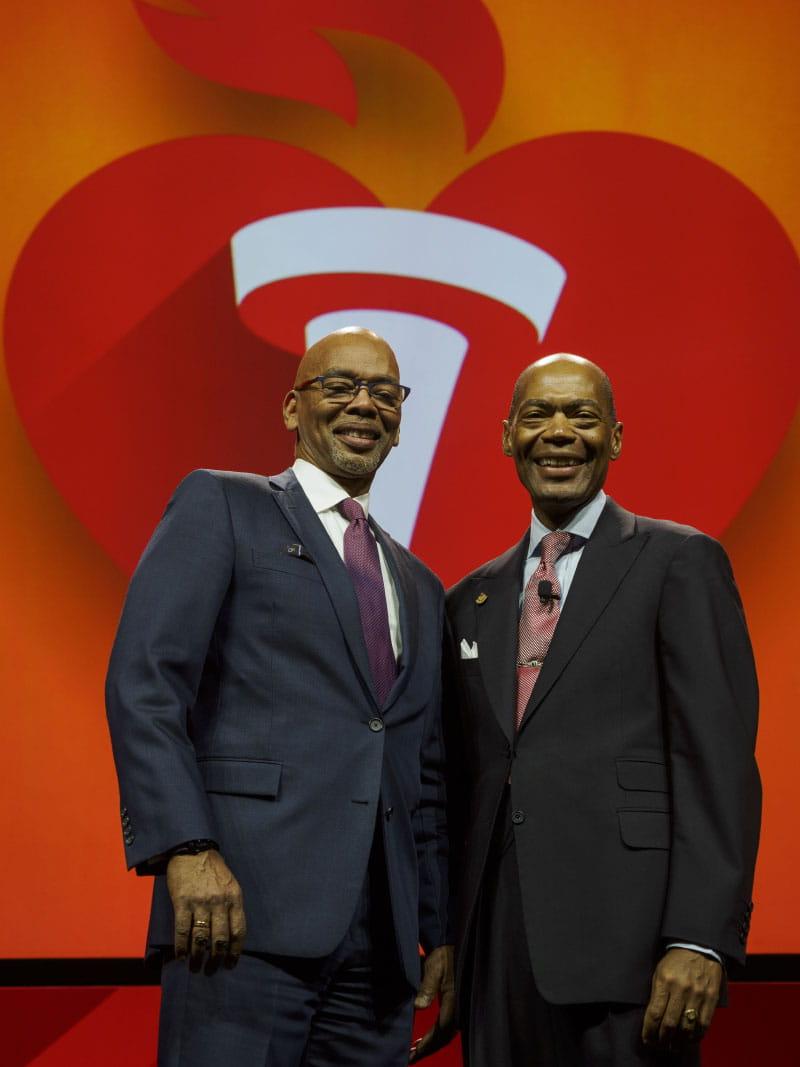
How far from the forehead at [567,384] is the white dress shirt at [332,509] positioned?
461mm

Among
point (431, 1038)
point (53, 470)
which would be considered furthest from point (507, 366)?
point (431, 1038)

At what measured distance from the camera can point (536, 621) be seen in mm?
2402

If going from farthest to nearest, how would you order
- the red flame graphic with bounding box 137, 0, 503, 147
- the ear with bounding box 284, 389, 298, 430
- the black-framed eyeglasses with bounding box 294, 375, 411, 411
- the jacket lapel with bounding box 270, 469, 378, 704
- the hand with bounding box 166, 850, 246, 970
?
the red flame graphic with bounding box 137, 0, 503, 147, the ear with bounding box 284, 389, 298, 430, the black-framed eyeglasses with bounding box 294, 375, 411, 411, the jacket lapel with bounding box 270, 469, 378, 704, the hand with bounding box 166, 850, 246, 970

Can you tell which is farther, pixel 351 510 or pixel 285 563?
pixel 351 510

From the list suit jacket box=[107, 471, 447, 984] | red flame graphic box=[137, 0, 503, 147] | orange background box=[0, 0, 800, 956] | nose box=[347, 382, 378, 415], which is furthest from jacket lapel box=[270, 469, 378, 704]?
red flame graphic box=[137, 0, 503, 147]

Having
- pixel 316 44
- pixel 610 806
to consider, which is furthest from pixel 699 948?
pixel 316 44

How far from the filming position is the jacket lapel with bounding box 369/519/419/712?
7.52 feet

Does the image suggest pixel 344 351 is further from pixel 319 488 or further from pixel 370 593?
pixel 370 593

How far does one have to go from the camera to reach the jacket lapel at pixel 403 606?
2291 millimetres

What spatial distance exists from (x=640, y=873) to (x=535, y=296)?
2.50 m

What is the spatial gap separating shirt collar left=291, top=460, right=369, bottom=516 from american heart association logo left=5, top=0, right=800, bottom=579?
157 centimetres

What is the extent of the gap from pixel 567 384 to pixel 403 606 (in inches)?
23.8

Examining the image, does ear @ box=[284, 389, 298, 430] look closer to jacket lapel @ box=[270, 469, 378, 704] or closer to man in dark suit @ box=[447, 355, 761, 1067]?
jacket lapel @ box=[270, 469, 378, 704]

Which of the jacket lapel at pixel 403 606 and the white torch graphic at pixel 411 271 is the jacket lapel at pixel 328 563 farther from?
the white torch graphic at pixel 411 271
